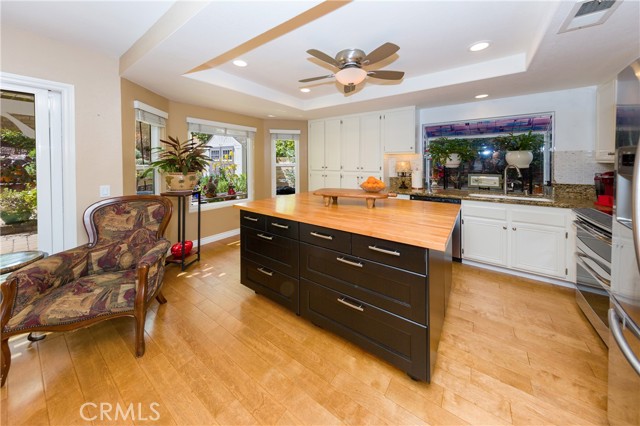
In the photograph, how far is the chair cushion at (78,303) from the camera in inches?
64.2

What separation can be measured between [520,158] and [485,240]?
1.27 m

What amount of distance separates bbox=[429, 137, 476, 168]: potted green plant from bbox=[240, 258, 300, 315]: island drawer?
3.24 m

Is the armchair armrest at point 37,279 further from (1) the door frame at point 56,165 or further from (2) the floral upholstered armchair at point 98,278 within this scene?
(1) the door frame at point 56,165

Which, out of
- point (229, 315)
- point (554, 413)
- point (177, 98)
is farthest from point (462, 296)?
point (177, 98)

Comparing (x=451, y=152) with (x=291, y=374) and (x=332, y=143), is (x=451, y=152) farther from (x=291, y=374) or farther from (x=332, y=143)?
(x=291, y=374)

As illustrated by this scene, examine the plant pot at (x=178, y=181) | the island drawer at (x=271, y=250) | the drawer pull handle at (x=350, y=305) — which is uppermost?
the plant pot at (x=178, y=181)

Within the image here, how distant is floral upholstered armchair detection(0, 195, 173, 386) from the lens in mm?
1631

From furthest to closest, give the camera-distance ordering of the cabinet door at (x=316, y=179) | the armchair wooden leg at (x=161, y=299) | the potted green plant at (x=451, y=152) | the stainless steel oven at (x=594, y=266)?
the cabinet door at (x=316, y=179) → the potted green plant at (x=451, y=152) → the armchair wooden leg at (x=161, y=299) → the stainless steel oven at (x=594, y=266)

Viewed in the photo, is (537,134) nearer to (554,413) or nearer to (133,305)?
(554,413)

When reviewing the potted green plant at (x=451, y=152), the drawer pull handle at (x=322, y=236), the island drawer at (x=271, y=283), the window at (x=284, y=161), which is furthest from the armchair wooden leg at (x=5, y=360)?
the potted green plant at (x=451, y=152)

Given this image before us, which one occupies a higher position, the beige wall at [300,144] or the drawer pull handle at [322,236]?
the beige wall at [300,144]

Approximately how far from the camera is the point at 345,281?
6.19 feet

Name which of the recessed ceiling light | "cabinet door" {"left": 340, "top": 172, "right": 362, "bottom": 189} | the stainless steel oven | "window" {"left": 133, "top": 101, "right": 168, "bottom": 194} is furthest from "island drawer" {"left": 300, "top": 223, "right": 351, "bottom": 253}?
"cabinet door" {"left": 340, "top": 172, "right": 362, "bottom": 189}

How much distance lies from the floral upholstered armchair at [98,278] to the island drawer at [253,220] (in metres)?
0.69
